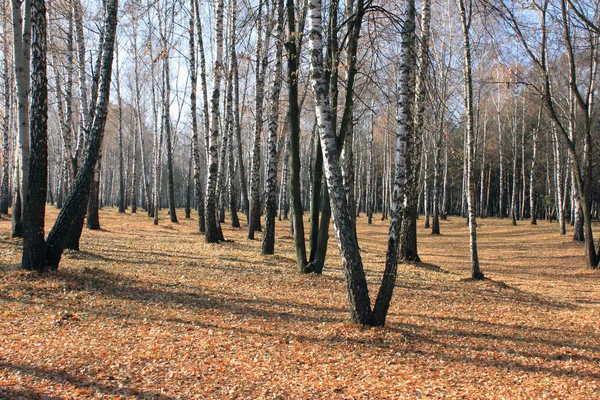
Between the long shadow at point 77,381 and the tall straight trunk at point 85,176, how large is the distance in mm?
3263

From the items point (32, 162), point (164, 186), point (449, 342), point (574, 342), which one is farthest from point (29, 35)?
point (164, 186)

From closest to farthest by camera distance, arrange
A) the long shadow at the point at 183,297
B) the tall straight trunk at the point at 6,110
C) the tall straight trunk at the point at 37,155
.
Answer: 1. the long shadow at the point at 183,297
2. the tall straight trunk at the point at 37,155
3. the tall straight trunk at the point at 6,110

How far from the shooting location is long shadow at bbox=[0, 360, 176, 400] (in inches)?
154

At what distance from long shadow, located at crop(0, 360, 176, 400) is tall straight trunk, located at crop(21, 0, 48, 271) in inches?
126

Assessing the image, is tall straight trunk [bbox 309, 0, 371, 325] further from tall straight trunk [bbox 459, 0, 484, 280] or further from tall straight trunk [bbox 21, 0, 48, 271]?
tall straight trunk [bbox 459, 0, 484, 280]

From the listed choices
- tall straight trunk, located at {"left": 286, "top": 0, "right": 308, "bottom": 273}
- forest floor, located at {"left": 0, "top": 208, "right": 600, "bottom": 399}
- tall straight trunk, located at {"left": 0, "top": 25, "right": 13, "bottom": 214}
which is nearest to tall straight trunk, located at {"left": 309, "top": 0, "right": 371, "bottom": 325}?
forest floor, located at {"left": 0, "top": 208, "right": 600, "bottom": 399}

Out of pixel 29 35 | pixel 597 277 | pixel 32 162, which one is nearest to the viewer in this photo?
pixel 32 162

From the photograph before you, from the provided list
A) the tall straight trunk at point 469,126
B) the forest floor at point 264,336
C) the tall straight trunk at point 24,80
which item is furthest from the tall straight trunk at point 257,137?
the tall straight trunk at point 24,80

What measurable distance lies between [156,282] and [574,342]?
6577 millimetres

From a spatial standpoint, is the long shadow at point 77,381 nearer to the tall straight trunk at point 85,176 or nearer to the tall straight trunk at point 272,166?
the tall straight trunk at point 85,176

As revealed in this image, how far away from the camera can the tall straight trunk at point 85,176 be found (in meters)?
7.18

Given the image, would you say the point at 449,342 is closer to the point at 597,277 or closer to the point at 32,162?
the point at 32,162

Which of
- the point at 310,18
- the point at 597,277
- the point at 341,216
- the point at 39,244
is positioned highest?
the point at 310,18

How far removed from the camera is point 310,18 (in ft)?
19.5
